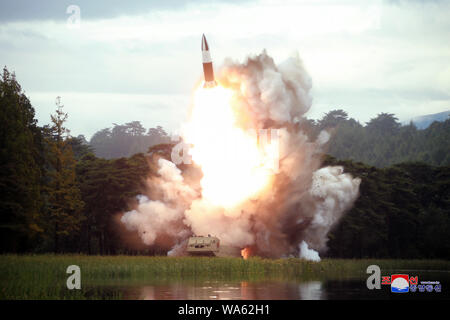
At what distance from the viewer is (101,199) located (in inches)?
3452

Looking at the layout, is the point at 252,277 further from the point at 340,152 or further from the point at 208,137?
the point at 340,152

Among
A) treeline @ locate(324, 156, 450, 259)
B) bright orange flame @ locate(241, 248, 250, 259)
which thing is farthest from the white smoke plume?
treeline @ locate(324, 156, 450, 259)

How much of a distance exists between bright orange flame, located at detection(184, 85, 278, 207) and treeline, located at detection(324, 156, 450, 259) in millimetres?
22293

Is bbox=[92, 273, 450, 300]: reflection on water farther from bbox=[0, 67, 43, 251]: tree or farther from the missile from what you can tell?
the missile

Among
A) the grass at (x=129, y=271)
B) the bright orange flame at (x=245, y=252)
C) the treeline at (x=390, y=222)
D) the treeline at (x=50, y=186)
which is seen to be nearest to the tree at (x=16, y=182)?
the treeline at (x=50, y=186)

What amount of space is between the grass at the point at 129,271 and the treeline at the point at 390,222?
2050cm

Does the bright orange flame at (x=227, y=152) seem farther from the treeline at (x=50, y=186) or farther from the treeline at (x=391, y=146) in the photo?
the treeline at (x=391, y=146)

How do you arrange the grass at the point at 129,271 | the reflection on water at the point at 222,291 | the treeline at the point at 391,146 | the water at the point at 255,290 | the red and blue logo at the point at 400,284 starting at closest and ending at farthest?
the reflection on water at the point at 222,291 → the grass at the point at 129,271 → the water at the point at 255,290 → the red and blue logo at the point at 400,284 → the treeline at the point at 391,146

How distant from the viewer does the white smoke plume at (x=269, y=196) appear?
71.3 metres

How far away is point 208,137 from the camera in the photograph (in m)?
74.1

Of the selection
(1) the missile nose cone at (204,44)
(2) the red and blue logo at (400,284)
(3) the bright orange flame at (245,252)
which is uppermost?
(1) the missile nose cone at (204,44)
